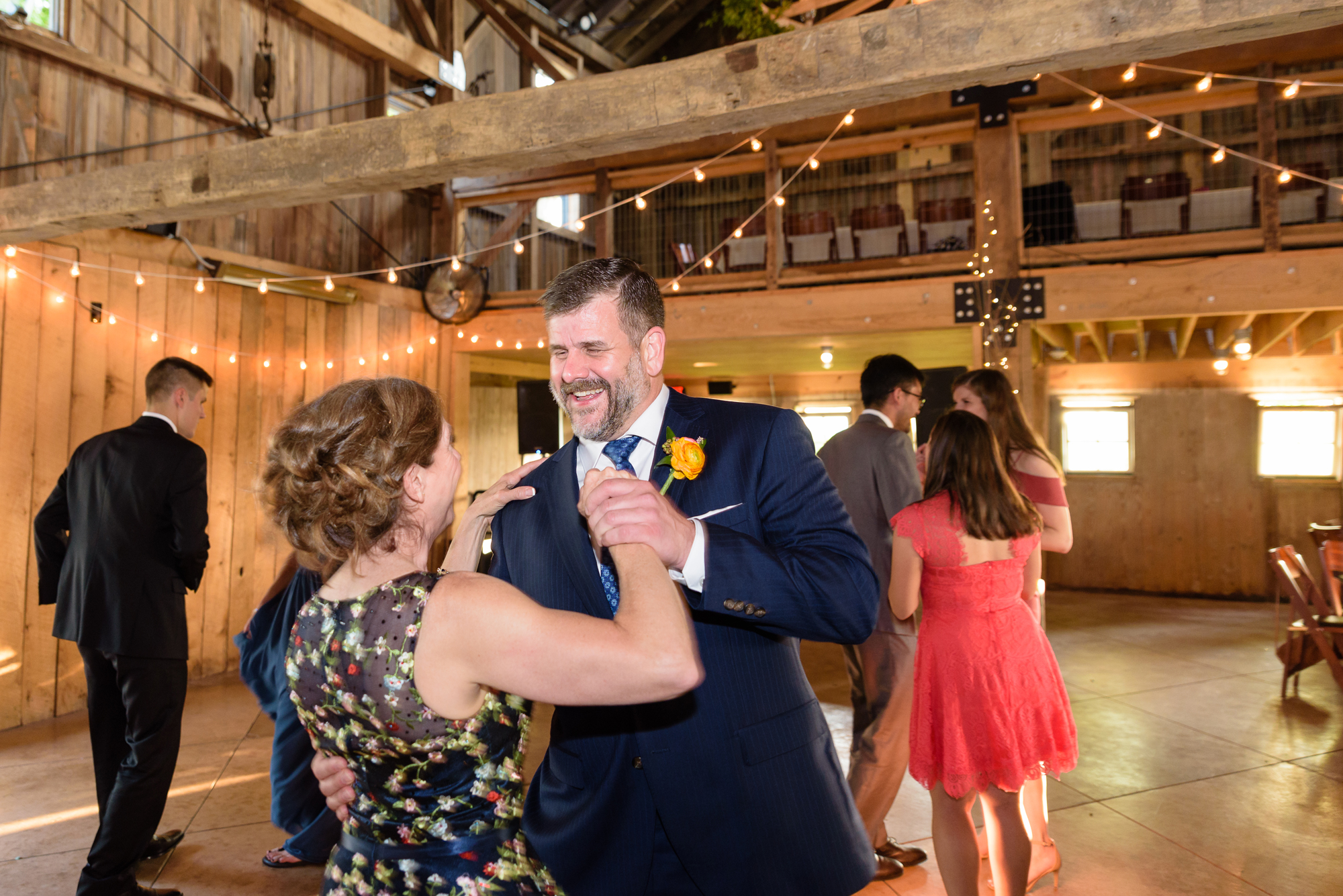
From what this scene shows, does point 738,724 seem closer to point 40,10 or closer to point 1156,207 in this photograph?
point 40,10

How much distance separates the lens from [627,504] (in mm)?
1114

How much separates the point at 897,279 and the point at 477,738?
622 cm

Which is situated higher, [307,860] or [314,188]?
[314,188]

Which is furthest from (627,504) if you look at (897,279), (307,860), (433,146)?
(897,279)

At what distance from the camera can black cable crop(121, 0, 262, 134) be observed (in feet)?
18.4

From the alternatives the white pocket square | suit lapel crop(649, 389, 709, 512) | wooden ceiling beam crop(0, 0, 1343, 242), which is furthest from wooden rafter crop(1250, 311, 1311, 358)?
the white pocket square

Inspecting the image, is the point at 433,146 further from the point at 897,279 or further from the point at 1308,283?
the point at 1308,283

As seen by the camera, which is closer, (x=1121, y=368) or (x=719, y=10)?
(x=1121, y=368)

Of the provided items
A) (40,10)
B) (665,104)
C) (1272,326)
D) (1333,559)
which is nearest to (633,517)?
(665,104)

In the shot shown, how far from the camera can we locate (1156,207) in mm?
7945

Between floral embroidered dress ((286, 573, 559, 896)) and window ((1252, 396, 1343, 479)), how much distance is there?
10247 millimetres

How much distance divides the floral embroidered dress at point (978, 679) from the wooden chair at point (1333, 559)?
3.69 m

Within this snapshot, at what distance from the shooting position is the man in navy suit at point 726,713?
1.31 m

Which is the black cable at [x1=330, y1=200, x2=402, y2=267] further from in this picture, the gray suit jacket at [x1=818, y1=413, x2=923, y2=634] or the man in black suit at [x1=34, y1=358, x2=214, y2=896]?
the gray suit jacket at [x1=818, y1=413, x2=923, y2=634]
